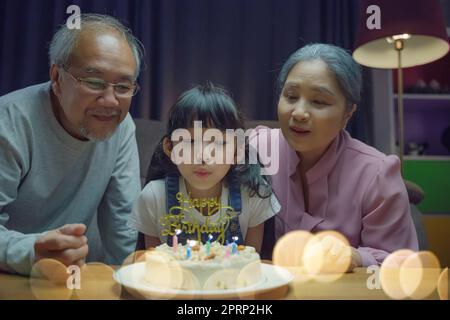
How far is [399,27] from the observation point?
1.58 meters

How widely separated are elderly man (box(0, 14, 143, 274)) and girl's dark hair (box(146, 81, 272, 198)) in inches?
4.8

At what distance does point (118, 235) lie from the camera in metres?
1.16

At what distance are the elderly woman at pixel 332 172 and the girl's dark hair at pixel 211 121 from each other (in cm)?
8

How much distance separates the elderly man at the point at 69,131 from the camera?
38.0 inches

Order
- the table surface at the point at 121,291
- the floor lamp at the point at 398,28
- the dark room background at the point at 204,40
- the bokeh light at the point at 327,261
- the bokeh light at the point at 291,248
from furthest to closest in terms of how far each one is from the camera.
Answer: the dark room background at the point at 204,40 → the floor lamp at the point at 398,28 → the bokeh light at the point at 291,248 → the bokeh light at the point at 327,261 → the table surface at the point at 121,291

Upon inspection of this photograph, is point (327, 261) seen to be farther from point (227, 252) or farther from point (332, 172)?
point (332, 172)

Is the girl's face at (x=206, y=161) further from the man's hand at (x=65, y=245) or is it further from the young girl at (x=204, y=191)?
the man's hand at (x=65, y=245)

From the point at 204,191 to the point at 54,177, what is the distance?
356 mm

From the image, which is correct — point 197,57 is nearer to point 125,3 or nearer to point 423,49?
point 125,3

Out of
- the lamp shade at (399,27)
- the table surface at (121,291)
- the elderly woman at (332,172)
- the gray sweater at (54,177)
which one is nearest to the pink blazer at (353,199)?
the elderly woman at (332,172)

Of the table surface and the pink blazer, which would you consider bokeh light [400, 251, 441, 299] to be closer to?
the table surface

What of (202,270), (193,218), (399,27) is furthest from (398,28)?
(202,270)

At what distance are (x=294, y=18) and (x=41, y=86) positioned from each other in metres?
1.24

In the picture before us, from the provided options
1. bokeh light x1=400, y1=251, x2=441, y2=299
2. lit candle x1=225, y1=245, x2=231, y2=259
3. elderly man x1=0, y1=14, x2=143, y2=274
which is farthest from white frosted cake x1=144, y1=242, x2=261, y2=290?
elderly man x1=0, y1=14, x2=143, y2=274
